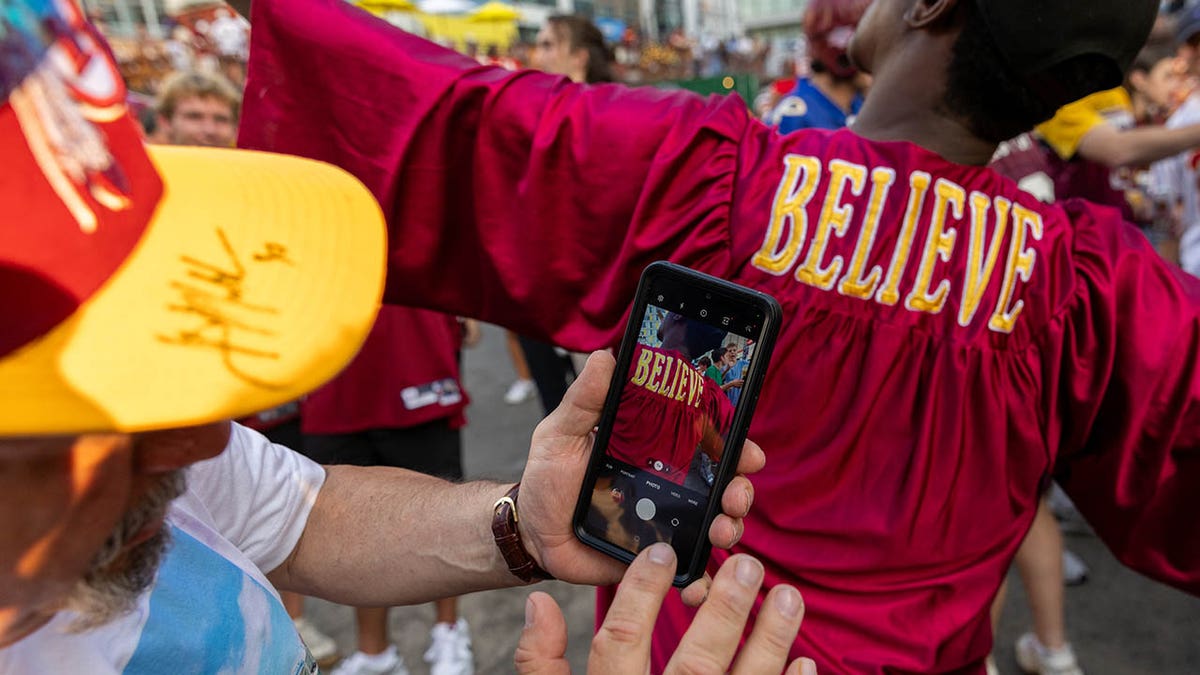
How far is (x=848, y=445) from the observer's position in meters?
1.21

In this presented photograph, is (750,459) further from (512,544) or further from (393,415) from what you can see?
(393,415)

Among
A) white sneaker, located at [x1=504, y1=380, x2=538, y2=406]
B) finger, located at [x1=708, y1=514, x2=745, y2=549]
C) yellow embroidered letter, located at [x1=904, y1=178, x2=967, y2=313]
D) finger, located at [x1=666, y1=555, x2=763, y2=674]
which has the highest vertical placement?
yellow embroidered letter, located at [x1=904, y1=178, x2=967, y2=313]

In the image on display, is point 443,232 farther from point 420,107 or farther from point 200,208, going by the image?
point 200,208

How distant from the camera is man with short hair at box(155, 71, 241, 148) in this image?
9.07 ft

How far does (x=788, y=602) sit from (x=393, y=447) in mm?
1799

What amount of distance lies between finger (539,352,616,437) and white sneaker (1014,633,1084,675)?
2.18m

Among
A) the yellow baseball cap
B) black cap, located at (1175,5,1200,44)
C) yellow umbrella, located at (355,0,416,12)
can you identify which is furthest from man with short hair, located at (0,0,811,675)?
yellow umbrella, located at (355,0,416,12)

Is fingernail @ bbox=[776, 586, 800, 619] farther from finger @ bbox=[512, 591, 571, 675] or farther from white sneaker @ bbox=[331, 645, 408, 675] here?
white sneaker @ bbox=[331, 645, 408, 675]

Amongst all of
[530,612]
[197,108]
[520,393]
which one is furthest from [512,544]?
[520,393]

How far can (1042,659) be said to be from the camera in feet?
7.77

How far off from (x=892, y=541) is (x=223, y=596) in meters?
1.00

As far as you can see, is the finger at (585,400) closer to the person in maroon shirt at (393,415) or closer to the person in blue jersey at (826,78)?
the person in maroon shirt at (393,415)

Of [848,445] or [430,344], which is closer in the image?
[848,445]

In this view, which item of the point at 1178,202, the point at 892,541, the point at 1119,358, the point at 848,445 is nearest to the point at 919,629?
the point at 892,541
